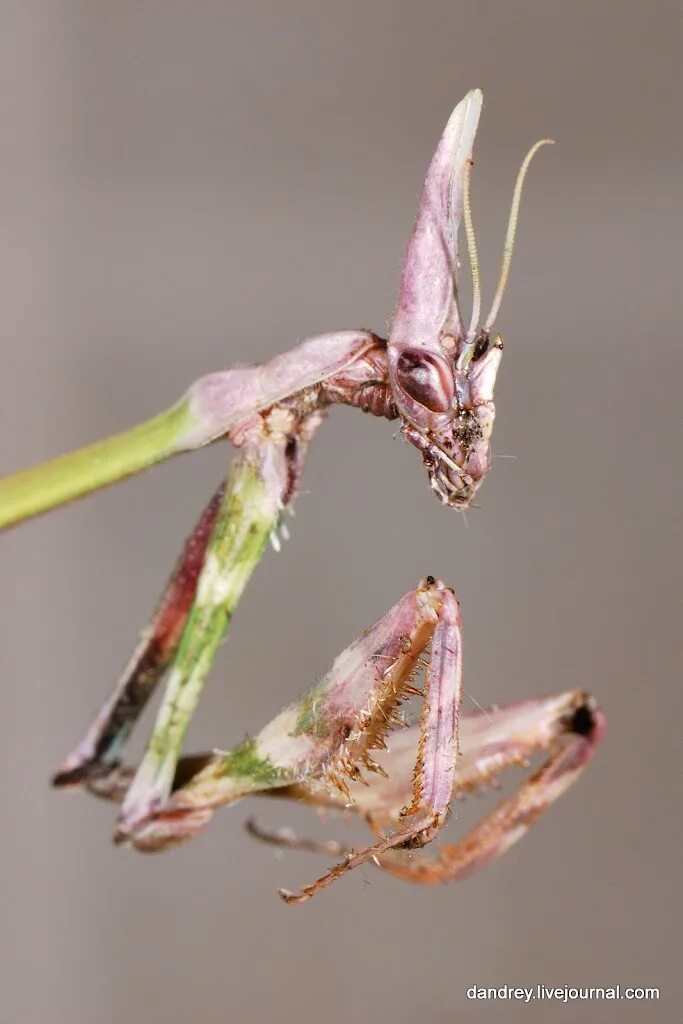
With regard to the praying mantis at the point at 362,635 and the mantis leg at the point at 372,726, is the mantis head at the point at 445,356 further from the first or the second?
the mantis leg at the point at 372,726

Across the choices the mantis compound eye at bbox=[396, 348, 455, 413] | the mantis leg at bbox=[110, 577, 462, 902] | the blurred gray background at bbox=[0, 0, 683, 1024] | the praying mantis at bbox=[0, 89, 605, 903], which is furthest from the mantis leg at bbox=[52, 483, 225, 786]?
the blurred gray background at bbox=[0, 0, 683, 1024]

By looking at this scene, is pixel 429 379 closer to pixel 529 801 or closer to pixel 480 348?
pixel 480 348

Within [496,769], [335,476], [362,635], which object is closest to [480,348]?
[362,635]

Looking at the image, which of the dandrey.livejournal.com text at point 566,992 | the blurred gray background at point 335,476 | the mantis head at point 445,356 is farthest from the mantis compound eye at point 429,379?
the dandrey.livejournal.com text at point 566,992

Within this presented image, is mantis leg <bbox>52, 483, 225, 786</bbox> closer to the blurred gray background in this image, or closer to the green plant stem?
the green plant stem

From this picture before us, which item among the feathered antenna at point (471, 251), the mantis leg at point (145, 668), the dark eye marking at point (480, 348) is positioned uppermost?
the feathered antenna at point (471, 251)

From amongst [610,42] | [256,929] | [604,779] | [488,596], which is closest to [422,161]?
[610,42]
